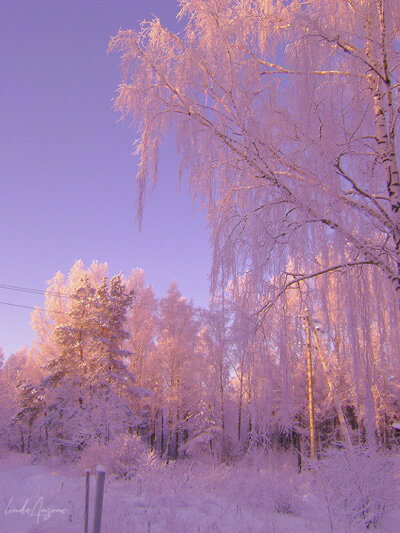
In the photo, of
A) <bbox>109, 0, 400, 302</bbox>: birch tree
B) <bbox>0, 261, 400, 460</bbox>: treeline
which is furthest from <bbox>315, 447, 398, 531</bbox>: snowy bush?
<bbox>109, 0, 400, 302</bbox>: birch tree

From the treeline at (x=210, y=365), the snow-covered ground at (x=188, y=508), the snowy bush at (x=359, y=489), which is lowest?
the snow-covered ground at (x=188, y=508)

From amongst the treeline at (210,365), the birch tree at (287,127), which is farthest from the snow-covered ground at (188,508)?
the birch tree at (287,127)

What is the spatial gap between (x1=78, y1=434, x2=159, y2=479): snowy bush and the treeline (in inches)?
95.6

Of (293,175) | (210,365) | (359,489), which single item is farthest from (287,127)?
(210,365)

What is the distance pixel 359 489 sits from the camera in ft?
20.6

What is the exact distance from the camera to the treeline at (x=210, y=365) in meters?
4.20

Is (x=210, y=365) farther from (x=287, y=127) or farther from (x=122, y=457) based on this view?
(x=287, y=127)

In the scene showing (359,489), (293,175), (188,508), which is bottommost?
(188,508)

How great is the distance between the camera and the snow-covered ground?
5196mm

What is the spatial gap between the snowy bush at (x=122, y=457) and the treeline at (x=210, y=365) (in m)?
2.43

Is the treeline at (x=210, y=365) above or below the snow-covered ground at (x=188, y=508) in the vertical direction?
above

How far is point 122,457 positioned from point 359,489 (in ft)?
22.1

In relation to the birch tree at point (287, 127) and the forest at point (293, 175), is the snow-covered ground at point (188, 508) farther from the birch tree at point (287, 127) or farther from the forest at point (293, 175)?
the birch tree at point (287, 127)

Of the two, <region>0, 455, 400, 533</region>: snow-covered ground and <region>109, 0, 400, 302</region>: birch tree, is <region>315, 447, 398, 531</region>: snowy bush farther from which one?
<region>109, 0, 400, 302</region>: birch tree
